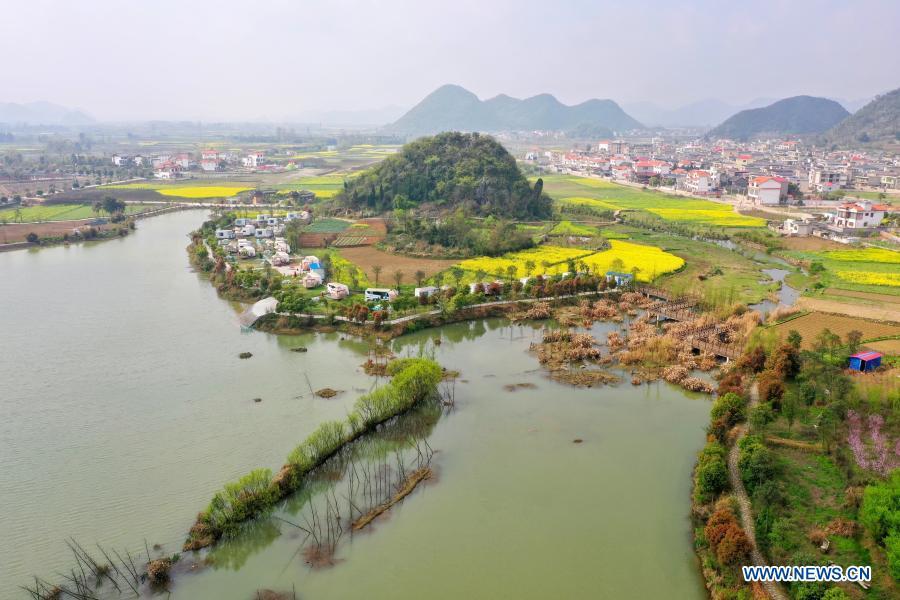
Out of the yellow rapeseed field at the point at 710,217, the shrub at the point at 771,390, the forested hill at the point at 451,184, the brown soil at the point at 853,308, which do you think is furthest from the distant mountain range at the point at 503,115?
the shrub at the point at 771,390

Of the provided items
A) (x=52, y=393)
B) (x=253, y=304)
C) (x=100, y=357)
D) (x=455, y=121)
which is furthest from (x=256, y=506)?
(x=455, y=121)

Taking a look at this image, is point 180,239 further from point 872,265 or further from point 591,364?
point 872,265

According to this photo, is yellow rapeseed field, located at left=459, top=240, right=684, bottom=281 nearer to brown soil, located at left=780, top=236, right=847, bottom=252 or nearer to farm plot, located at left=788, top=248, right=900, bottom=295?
farm plot, located at left=788, top=248, right=900, bottom=295

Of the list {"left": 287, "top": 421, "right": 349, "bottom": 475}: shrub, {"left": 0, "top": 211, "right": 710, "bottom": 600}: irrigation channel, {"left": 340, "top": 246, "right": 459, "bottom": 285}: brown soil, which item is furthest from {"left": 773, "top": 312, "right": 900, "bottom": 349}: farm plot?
{"left": 340, "top": 246, "right": 459, "bottom": 285}: brown soil

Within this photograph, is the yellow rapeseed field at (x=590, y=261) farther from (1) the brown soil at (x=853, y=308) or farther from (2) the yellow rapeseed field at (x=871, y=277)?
(2) the yellow rapeseed field at (x=871, y=277)

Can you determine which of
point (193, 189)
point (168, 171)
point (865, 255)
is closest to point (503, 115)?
point (168, 171)
